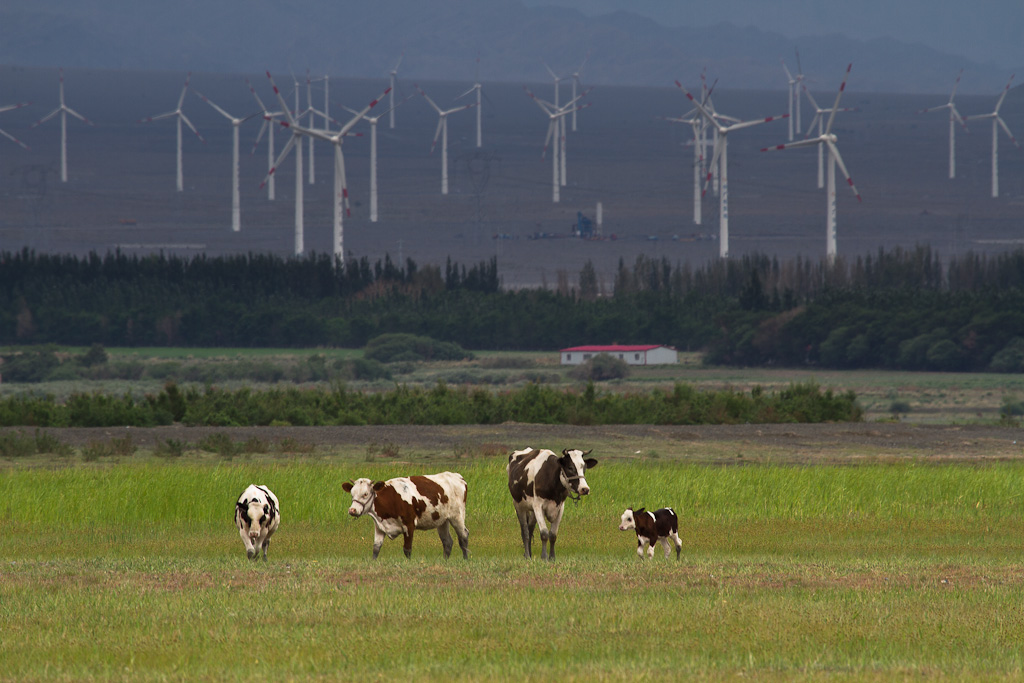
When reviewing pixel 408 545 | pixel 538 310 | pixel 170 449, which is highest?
pixel 538 310

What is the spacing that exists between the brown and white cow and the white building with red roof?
80.3 m

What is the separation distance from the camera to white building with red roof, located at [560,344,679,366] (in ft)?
329

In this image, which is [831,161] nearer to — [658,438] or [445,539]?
[658,438]

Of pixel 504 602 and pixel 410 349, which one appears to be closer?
pixel 504 602

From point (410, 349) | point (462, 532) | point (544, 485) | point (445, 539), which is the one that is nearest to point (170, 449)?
point (445, 539)

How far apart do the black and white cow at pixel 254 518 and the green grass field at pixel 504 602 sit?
489mm

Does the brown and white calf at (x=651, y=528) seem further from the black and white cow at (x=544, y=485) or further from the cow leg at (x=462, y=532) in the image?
the cow leg at (x=462, y=532)

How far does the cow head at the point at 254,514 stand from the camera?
19.0m

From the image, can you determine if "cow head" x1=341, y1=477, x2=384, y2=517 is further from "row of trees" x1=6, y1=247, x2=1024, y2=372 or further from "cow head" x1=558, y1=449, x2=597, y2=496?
"row of trees" x1=6, y1=247, x2=1024, y2=372

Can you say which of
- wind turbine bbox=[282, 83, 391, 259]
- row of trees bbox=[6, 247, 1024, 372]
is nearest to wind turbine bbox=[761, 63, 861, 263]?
row of trees bbox=[6, 247, 1024, 372]

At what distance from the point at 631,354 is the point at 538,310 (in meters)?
18.6

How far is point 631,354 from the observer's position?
4021 inches

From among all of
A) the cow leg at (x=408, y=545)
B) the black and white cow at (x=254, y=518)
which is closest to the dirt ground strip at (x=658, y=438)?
the black and white cow at (x=254, y=518)

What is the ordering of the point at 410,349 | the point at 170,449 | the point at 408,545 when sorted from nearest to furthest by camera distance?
the point at 408,545 < the point at 170,449 < the point at 410,349
